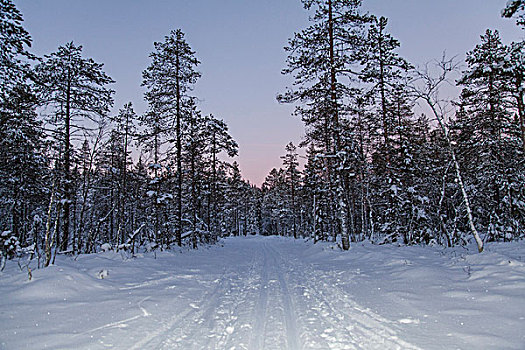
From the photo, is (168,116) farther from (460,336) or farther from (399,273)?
(460,336)

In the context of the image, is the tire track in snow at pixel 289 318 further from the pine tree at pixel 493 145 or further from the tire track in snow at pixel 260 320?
the pine tree at pixel 493 145

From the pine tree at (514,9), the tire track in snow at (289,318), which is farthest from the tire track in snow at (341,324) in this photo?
the pine tree at (514,9)

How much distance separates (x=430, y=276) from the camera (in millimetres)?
7746

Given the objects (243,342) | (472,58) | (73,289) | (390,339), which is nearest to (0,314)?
(73,289)

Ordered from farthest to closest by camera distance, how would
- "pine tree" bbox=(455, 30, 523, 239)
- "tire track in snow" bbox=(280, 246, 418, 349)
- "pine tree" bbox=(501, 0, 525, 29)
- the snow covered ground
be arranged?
"pine tree" bbox=(455, 30, 523, 239)
"pine tree" bbox=(501, 0, 525, 29)
the snow covered ground
"tire track in snow" bbox=(280, 246, 418, 349)

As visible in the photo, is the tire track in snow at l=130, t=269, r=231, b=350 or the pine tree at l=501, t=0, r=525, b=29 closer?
the tire track in snow at l=130, t=269, r=231, b=350

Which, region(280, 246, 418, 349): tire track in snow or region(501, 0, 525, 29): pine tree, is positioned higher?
region(501, 0, 525, 29): pine tree

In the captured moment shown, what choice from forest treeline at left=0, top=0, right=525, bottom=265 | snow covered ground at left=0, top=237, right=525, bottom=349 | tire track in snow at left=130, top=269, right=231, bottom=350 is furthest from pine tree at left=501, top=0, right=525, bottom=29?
tire track in snow at left=130, top=269, right=231, bottom=350

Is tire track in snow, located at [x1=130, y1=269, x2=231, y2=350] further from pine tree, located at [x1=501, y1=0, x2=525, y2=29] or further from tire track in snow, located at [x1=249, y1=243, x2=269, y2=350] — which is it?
pine tree, located at [x1=501, y1=0, x2=525, y2=29]

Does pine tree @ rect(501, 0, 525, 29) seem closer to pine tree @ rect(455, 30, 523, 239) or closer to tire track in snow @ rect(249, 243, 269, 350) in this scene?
pine tree @ rect(455, 30, 523, 239)

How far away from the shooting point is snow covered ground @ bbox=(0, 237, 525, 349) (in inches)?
169

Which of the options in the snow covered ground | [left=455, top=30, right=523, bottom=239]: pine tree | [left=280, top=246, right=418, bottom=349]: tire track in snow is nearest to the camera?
[left=280, top=246, right=418, bottom=349]: tire track in snow

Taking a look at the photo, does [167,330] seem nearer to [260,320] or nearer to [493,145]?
[260,320]

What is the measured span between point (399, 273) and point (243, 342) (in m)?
6.36
